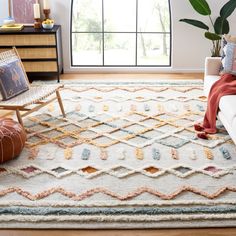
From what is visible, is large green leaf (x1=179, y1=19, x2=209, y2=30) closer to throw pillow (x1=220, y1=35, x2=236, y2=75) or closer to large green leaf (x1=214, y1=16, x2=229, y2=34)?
large green leaf (x1=214, y1=16, x2=229, y2=34)

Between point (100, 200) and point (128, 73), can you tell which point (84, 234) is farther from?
point (128, 73)

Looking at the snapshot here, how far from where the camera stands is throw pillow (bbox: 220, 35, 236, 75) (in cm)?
389

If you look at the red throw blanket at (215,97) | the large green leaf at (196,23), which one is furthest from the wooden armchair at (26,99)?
the large green leaf at (196,23)

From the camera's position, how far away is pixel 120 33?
592 cm

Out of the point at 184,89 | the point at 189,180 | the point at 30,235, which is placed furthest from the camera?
the point at 184,89

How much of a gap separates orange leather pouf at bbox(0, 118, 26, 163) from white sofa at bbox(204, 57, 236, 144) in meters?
1.63

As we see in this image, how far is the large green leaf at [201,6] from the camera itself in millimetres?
5129

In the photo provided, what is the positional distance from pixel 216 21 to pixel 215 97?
193 centimetres

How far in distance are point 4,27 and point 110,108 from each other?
1.85m

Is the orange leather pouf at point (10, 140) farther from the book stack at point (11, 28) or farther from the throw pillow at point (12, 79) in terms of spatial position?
the book stack at point (11, 28)

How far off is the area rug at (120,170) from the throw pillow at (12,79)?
0.35 m

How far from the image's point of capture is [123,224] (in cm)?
247

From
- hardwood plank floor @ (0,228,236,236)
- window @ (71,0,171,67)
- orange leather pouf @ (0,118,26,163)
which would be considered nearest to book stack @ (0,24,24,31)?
window @ (71,0,171,67)

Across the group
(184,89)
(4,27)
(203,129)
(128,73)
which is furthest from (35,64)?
(203,129)
